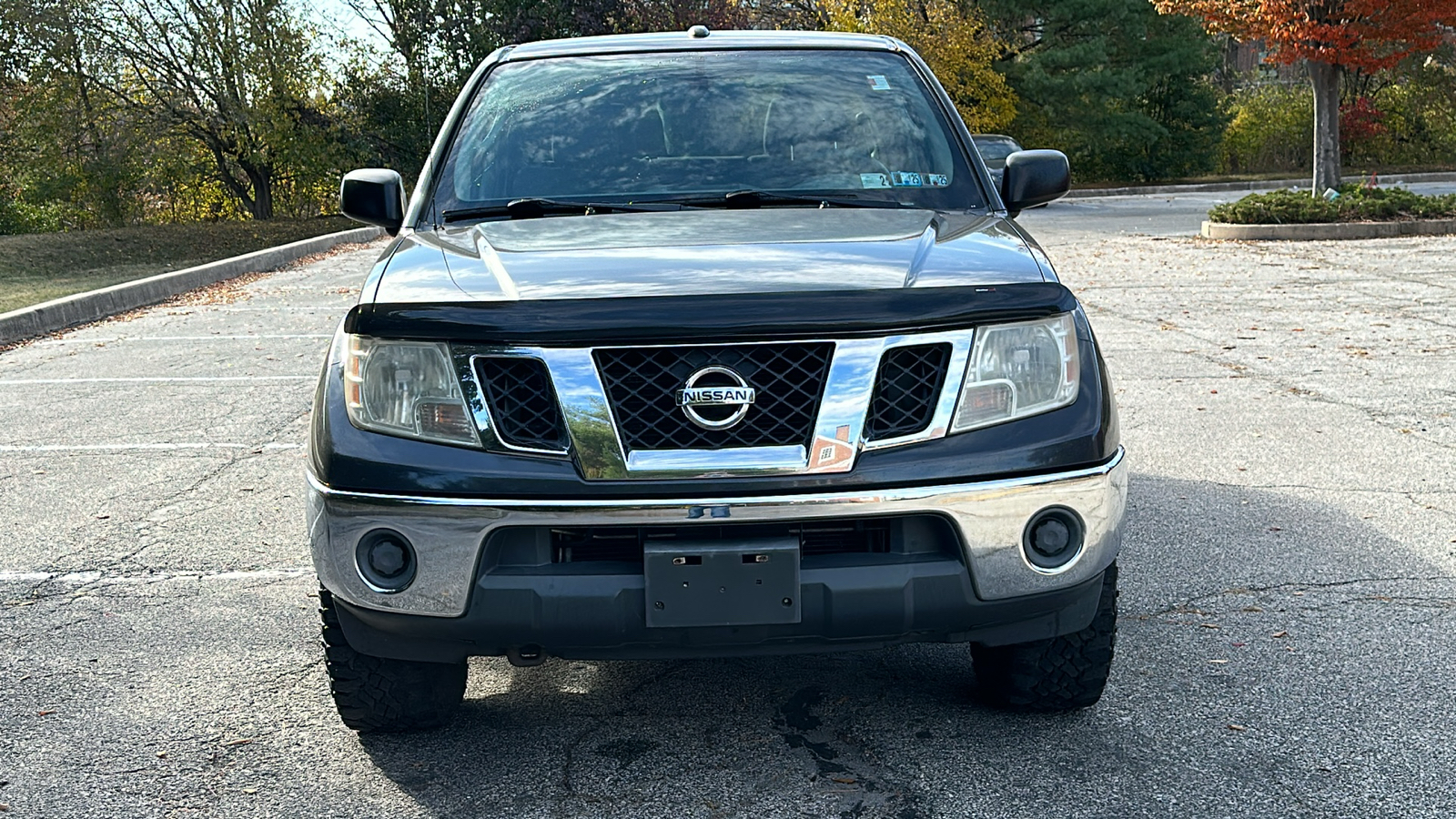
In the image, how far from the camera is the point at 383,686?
10.9 ft

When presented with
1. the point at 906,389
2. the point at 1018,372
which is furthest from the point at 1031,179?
the point at 906,389

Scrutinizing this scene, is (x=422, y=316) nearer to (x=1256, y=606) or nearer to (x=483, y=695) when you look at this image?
(x=483, y=695)

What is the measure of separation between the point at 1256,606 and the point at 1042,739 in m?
1.30

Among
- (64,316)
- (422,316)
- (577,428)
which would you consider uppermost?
(422,316)

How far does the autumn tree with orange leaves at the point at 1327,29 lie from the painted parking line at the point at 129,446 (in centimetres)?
1738

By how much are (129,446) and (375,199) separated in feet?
11.9

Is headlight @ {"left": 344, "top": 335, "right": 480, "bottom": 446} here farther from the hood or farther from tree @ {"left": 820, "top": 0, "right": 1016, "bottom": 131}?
tree @ {"left": 820, "top": 0, "right": 1016, "bottom": 131}

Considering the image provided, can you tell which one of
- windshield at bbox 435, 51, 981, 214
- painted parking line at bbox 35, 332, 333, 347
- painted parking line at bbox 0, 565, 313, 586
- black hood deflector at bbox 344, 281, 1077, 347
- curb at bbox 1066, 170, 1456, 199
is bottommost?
curb at bbox 1066, 170, 1456, 199

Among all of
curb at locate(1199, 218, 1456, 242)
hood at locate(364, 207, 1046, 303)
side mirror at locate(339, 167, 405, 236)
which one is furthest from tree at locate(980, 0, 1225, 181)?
hood at locate(364, 207, 1046, 303)

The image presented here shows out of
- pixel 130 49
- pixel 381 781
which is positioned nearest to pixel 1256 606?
pixel 381 781

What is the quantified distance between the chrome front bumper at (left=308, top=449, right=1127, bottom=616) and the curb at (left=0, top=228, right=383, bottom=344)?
9868mm

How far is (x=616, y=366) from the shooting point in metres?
2.90

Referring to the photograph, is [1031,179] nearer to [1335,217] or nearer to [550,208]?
[550,208]

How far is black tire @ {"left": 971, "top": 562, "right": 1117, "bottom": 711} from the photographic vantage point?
334 cm
